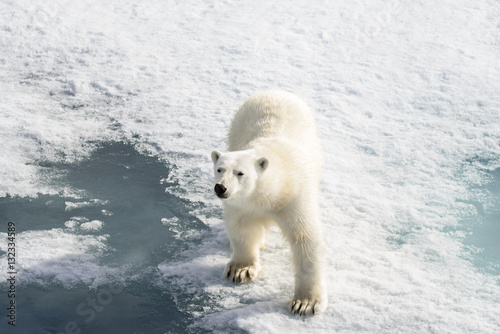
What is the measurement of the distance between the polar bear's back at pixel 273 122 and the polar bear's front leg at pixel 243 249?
587mm

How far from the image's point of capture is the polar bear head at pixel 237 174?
3.48 m

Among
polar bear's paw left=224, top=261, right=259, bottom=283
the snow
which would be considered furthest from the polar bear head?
the snow

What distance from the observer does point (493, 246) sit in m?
4.66

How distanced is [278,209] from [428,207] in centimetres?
191

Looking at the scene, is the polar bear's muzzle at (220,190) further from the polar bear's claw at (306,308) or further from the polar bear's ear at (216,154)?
the polar bear's claw at (306,308)

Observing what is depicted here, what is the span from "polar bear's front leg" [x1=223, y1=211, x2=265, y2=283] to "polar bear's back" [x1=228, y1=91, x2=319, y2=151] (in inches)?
23.1

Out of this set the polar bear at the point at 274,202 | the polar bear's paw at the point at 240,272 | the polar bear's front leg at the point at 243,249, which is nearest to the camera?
the polar bear at the point at 274,202

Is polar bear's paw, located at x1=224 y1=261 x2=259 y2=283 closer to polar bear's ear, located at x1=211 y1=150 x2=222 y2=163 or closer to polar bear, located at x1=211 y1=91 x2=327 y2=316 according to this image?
polar bear, located at x1=211 y1=91 x2=327 y2=316

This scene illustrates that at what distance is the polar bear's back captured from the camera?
4391 millimetres

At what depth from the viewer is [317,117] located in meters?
6.80

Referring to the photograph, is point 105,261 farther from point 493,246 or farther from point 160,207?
point 493,246

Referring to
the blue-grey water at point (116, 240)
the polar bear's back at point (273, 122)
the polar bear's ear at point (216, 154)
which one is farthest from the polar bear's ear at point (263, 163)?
the blue-grey water at point (116, 240)

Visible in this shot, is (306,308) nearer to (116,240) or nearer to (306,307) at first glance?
(306,307)

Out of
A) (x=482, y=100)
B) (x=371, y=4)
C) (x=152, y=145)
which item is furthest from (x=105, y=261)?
(x=371, y=4)
